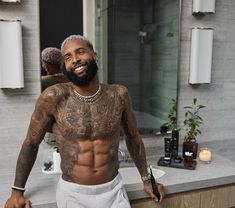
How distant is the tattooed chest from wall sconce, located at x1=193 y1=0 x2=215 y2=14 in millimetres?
1090

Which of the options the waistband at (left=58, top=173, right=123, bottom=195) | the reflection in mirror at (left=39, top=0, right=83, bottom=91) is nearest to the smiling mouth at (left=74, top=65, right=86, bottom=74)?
the waistband at (left=58, top=173, right=123, bottom=195)

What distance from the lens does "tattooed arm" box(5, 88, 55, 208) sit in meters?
1.28

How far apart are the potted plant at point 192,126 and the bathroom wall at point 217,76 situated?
0.05 metres

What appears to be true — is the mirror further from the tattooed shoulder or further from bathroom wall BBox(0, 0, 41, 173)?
the tattooed shoulder

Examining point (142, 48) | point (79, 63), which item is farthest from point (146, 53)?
point (79, 63)

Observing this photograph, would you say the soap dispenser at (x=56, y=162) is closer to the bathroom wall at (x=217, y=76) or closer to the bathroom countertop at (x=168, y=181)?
the bathroom countertop at (x=168, y=181)

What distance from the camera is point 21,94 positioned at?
1.79 metres

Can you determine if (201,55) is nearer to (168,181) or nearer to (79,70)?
(168,181)

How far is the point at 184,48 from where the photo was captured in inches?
83.4

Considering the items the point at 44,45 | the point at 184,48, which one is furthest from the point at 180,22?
the point at 44,45

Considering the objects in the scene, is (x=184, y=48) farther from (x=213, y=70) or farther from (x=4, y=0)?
(x=4, y=0)

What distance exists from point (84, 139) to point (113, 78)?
792mm

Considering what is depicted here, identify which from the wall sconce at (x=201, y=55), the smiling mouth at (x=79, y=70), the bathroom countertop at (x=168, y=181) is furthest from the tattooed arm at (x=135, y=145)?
the wall sconce at (x=201, y=55)

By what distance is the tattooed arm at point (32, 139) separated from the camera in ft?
4.21
